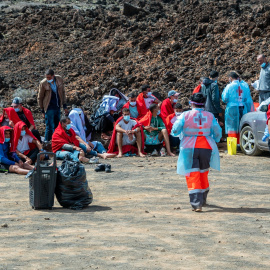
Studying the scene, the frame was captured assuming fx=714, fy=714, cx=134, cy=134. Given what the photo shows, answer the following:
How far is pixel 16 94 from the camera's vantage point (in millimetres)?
24641

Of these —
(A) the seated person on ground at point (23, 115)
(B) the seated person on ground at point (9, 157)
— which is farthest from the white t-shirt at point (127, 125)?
(B) the seated person on ground at point (9, 157)

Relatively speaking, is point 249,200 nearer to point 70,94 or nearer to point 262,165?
point 262,165

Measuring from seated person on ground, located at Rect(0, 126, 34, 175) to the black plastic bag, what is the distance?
348cm

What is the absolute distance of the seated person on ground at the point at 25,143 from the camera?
14.8 meters

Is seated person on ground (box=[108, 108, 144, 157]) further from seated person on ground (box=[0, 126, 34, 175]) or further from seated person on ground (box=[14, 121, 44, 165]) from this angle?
seated person on ground (box=[0, 126, 34, 175])

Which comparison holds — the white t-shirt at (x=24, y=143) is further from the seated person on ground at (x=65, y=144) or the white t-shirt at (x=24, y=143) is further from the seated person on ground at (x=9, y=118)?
the seated person on ground at (x=65, y=144)

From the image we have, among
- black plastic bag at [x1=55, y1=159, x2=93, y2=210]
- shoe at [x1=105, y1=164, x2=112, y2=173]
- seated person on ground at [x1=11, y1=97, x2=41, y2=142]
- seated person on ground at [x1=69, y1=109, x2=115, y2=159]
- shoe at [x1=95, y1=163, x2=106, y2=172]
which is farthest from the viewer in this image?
seated person on ground at [x1=69, y1=109, x2=115, y2=159]

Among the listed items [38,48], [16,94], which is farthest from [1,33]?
[16,94]

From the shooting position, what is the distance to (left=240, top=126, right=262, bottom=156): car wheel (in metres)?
16.3

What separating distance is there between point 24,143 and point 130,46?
43.8 ft

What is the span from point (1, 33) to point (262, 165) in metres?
21.0

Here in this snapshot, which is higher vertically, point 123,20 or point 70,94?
point 123,20

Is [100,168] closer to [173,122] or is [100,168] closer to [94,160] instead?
[94,160]

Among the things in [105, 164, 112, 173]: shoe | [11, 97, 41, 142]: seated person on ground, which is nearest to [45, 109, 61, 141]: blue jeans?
[11, 97, 41, 142]: seated person on ground
